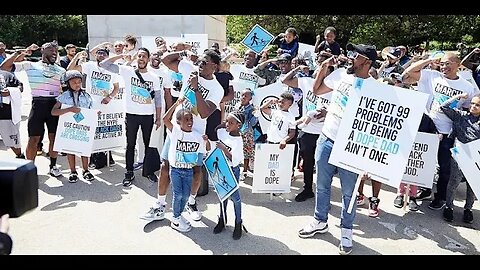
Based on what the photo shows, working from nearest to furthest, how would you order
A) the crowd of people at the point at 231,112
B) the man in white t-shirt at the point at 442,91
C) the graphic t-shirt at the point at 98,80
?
1. the crowd of people at the point at 231,112
2. the man in white t-shirt at the point at 442,91
3. the graphic t-shirt at the point at 98,80

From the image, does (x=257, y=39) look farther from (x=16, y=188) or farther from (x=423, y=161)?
(x=16, y=188)

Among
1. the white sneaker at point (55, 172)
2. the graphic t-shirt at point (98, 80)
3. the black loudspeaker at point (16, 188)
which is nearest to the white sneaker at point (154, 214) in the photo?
the white sneaker at point (55, 172)

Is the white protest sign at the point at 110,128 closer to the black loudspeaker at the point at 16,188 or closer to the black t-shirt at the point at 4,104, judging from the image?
the black t-shirt at the point at 4,104

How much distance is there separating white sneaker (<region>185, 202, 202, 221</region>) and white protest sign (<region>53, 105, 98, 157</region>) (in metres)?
1.84

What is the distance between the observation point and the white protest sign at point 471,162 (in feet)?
14.9

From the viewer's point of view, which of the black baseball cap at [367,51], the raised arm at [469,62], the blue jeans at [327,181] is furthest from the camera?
the raised arm at [469,62]

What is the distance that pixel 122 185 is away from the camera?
6.13 meters

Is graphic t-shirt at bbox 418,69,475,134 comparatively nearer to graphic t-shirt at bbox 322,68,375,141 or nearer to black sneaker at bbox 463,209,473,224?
black sneaker at bbox 463,209,473,224

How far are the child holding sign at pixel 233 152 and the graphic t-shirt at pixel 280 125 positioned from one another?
108 cm

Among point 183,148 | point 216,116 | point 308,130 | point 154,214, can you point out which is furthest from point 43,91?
point 308,130
